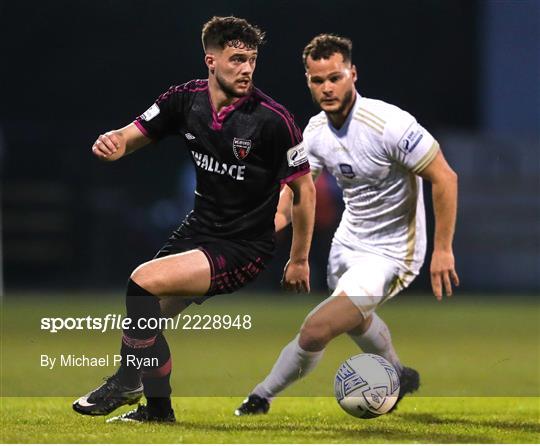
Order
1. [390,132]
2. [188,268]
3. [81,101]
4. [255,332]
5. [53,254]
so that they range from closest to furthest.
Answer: [188,268] → [390,132] → [255,332] → [53,254] → [81,101]

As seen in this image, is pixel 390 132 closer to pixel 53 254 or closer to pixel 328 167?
pixel 328 167

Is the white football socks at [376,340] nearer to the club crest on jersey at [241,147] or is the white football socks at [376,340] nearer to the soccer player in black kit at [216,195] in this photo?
the soccer player in black kit at [216,195]

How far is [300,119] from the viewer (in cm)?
1617

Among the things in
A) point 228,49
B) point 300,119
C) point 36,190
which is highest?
point 228,49

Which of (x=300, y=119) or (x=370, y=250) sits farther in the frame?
(x=300, y=119)

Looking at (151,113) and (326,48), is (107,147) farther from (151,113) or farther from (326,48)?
(326,48)

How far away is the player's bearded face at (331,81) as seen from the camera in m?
7.40

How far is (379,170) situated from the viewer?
25.0 feet

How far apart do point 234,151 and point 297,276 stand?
0.81 metres

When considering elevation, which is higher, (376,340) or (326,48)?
(326,48)

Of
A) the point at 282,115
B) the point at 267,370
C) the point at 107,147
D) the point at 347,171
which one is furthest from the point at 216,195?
the point at 267,370

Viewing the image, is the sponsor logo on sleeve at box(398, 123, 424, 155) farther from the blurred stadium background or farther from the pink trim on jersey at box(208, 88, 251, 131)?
the blurred stadium background

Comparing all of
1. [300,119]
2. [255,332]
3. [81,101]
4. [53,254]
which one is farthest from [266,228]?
[81,101]

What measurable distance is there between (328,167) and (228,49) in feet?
4.06
